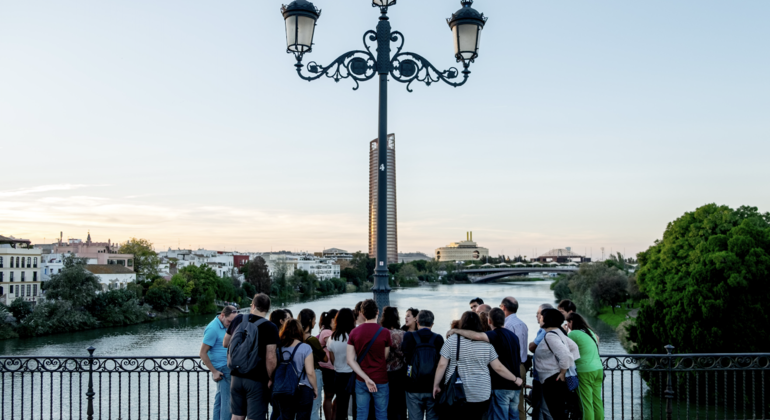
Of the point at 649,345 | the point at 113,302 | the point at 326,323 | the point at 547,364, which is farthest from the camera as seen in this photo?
the point at 113,302

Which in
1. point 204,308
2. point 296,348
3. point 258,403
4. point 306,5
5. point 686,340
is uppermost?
point 306,5

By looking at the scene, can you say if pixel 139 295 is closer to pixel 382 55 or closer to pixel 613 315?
pixel 613 315

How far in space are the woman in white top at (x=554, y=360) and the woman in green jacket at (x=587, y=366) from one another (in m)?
0.24

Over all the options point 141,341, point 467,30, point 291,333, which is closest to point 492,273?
point 141,341

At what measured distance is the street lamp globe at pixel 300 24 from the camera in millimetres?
6520

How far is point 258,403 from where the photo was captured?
5598 millimetres

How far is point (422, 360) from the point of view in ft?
A: 17.9

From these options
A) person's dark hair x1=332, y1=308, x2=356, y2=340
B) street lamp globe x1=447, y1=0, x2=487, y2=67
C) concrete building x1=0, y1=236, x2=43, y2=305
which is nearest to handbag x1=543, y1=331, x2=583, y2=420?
person's dark hair x1=332, y1=308, x2=356, y2=340

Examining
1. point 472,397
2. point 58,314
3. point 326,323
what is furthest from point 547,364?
point 58,314

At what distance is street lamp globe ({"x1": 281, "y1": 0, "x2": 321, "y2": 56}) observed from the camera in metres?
6.52

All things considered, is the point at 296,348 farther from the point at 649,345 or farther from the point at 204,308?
the point at 204,308

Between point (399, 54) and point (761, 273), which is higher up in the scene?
point (399, 54)

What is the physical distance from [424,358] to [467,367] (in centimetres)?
41

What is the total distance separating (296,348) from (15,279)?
5381 cm
